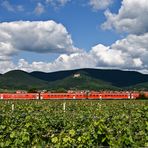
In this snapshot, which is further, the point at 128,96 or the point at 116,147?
the point at 128,96

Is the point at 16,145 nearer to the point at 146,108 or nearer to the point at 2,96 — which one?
the point at 146,108

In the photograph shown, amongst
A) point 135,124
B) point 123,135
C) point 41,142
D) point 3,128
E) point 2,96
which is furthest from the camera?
point 2,96

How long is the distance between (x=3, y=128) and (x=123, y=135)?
4.82 m

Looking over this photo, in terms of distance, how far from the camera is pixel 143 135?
16.5 m

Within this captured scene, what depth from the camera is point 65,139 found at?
14.8m

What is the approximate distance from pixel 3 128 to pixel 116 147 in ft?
18.1

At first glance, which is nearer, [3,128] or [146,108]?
[3,128]

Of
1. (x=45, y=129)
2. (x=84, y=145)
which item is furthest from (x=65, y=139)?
(x=45, y=129)

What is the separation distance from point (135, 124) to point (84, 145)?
678 centimetres

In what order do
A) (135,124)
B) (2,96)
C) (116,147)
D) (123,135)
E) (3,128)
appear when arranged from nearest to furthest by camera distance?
1. (116,147)
2. (123,135)
3. (3,128)
4. (135,124)
5. (2,96)

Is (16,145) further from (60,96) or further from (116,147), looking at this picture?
(60,96)

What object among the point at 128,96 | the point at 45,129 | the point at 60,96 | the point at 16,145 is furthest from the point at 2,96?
the point at 16,145

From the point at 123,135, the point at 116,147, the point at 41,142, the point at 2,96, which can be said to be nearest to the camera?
the point at 116,147

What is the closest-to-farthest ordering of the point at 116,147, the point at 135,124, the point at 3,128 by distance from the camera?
the point at 116,147 < the point at 3,128 < the point at 135,124
